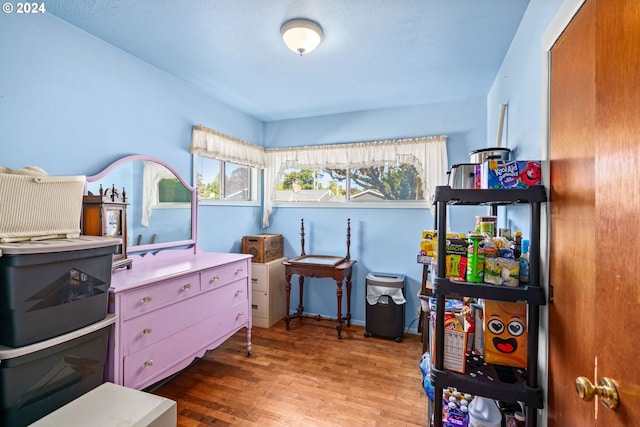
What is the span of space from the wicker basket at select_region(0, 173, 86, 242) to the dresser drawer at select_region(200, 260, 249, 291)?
34.3 inches

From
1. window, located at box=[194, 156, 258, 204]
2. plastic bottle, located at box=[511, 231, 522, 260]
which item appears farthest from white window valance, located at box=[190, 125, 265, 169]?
plastic bottle, located at box=[511, 231, 522, 260]

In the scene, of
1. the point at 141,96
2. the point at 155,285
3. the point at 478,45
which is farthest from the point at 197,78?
the point at 478,45

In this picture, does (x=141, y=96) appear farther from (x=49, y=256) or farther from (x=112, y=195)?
(x=49, y=256)

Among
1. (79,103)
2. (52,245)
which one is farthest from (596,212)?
(79,103)

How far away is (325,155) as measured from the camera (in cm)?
347

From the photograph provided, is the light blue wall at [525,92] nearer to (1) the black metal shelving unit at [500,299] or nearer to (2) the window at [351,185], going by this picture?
(1) the black metal shelving unit at [500,299]

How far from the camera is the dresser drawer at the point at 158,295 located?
5.30 ft

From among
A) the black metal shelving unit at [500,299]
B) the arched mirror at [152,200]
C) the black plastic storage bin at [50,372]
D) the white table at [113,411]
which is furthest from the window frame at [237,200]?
the black metal shelving unit at [500,299]

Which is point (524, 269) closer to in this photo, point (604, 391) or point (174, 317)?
point (604, 391)

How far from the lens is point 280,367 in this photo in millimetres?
2396

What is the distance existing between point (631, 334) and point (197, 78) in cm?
299

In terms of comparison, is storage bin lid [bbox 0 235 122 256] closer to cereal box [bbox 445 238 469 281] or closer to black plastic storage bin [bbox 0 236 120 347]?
black plastic storage bin [bbox 0 236 120 347]

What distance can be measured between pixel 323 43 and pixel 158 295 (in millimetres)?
1951

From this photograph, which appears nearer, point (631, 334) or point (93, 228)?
point (631, 334)
